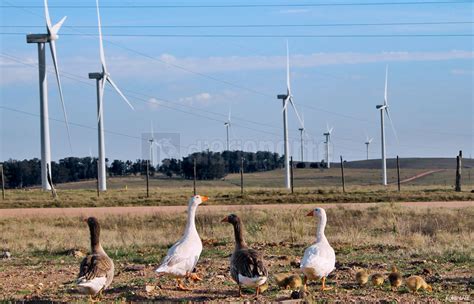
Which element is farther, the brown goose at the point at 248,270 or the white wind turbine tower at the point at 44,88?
the white wind turbine tower at the point at 44,88

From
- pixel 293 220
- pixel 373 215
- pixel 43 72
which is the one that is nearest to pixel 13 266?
pixel 293 220

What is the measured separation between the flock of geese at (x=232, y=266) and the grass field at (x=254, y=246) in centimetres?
22

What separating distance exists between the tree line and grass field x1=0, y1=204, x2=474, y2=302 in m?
55.5

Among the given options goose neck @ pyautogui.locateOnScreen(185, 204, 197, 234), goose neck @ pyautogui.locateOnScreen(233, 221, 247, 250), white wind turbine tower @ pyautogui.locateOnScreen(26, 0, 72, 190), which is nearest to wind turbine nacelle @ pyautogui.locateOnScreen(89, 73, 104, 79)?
white wind turbine tower @ pyautogui.locateOnScreen(26, 0, 72, 190)

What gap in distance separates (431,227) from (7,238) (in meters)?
11.1

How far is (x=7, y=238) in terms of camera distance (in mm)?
22594

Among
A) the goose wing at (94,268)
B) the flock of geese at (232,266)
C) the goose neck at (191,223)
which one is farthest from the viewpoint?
the goose neck at (191,223)

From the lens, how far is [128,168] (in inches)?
4213

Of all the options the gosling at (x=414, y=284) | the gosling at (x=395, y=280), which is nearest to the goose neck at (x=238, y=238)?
the gosling at (x=395, y=280)

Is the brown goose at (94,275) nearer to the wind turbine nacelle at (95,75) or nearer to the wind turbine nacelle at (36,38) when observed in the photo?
the wind turbine nacelle at (36,38)

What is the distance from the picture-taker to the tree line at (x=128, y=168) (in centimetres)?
9000

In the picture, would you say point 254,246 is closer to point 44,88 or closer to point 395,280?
point 395,280

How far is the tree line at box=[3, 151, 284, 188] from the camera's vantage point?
295 ft

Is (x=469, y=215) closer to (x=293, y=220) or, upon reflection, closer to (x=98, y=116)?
(x=293, y=220)
